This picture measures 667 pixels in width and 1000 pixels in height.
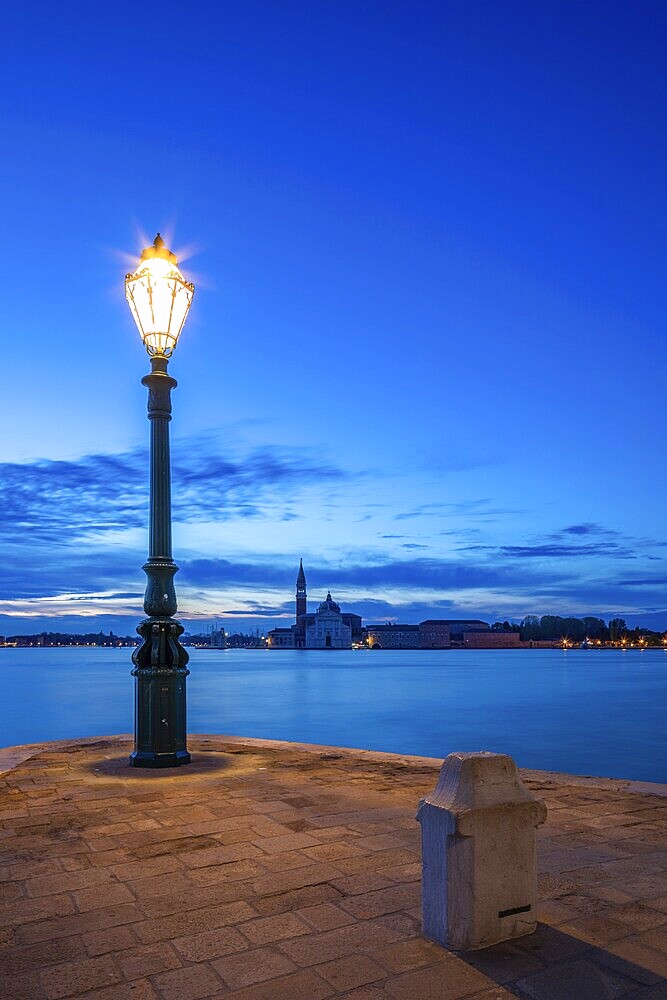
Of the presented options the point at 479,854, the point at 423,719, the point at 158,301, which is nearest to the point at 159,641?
the point at 158,301

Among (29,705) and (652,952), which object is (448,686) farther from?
(652,952)

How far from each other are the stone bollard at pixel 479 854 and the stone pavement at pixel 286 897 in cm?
12

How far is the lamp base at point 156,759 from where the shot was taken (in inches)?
374

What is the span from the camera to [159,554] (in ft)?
32.9

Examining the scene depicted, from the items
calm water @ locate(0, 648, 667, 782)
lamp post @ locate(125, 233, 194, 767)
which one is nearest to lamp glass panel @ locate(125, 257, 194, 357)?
lamp post @ locate(125, 233, 194, 767)

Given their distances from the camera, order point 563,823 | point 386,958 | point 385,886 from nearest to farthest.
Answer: point 386,958 → point 385,886 → point 563,823

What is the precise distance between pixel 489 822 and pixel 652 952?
3.49ft

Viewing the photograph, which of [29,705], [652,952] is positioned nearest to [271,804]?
[652,952]

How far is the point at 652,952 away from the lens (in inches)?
152

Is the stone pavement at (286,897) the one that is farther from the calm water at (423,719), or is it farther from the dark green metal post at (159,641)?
the calm water at (423,719)

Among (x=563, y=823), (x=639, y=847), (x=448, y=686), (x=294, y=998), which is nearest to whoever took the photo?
(x=294, y=998)

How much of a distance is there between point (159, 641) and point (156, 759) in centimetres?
146

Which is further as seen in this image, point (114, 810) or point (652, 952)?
point (114, 810)

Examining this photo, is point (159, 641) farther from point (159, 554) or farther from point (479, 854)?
point (479, 854)
